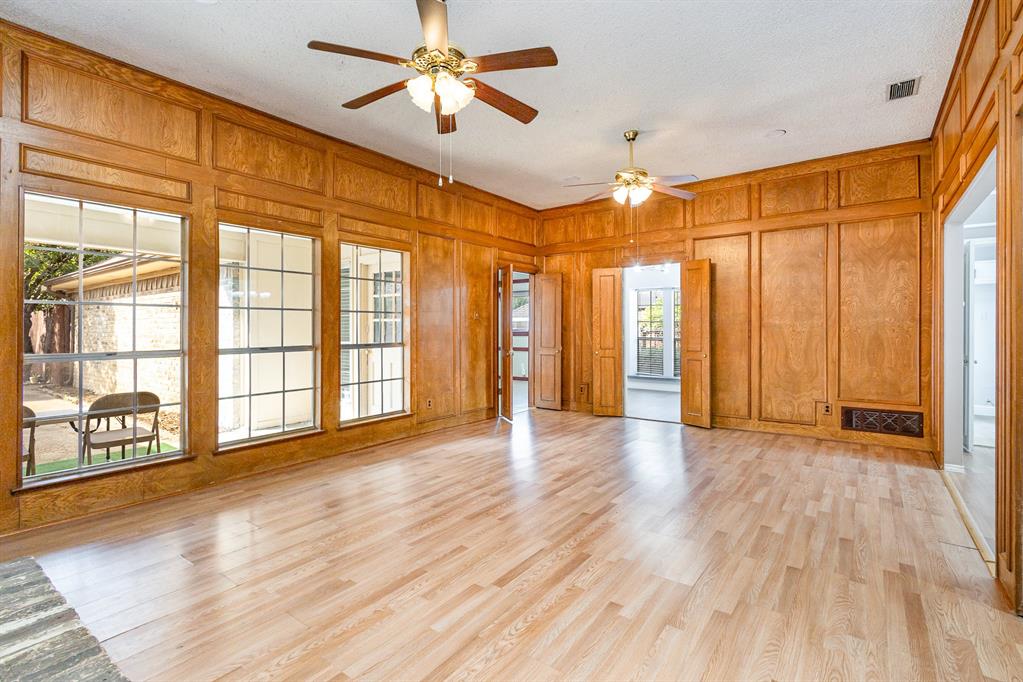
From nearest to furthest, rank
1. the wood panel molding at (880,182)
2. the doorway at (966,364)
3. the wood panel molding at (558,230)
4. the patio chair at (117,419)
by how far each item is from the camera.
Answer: the doorway at (966,364), the patio chair at (117,419), the wood panel molding at (880,182), the wood panel molding at (558,230)

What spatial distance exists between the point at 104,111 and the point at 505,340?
4.88 meters

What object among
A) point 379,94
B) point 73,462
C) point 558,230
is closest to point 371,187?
point 379,94

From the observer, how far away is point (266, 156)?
175 inches

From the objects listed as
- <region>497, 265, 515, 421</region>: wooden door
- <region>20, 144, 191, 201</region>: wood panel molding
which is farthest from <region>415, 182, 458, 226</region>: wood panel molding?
<region>20, 144, 191, 201</region>: wood panel molding

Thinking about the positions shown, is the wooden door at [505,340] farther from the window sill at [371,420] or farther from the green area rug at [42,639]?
the green area rug at [42,639]

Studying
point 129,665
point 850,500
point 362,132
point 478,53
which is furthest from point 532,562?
point 362,132

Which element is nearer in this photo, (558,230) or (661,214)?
(661,214)

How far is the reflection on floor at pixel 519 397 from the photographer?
319 inches

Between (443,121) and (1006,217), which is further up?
(443,121)

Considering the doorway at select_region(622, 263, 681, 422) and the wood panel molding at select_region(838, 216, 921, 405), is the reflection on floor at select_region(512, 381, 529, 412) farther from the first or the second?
the wood panel molding at select_region(838, 216, 921, 405)

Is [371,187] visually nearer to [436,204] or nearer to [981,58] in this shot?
[436,204]

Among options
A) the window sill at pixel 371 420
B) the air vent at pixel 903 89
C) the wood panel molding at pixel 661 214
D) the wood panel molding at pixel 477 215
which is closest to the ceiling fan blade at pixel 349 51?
the window sill at pixel 371 420

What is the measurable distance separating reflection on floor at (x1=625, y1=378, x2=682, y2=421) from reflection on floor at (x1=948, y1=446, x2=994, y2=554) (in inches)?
125

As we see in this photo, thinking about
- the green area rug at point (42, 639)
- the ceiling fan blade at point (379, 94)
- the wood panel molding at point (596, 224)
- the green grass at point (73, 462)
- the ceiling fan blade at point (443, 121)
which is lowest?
the green area rug at point (42, 639)
